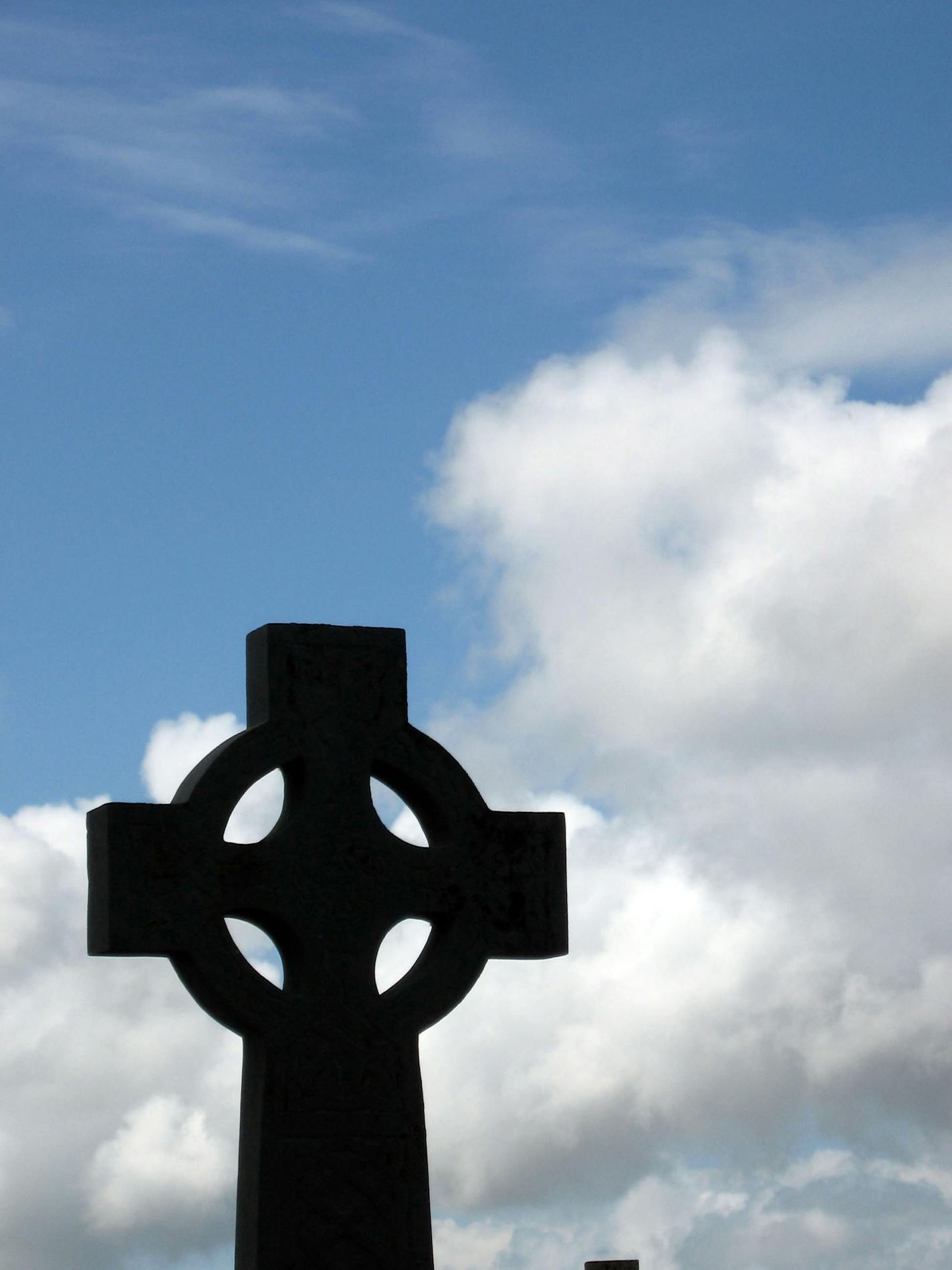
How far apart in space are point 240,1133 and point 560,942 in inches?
68.9

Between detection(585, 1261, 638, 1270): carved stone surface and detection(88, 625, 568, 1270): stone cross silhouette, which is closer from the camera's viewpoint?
detection(88, 625, 568, 1270): stone cross silhouette

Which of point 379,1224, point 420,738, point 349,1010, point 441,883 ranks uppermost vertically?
point 420,738

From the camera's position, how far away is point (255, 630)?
359 inches

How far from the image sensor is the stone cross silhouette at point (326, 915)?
8508 millimetres

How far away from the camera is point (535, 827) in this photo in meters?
9.38

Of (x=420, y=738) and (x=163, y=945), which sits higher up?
(x=420, y=738)

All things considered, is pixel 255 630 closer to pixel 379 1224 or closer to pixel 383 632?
pixel 383 632

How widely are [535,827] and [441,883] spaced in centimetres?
58

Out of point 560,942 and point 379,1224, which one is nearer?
point 379,1224

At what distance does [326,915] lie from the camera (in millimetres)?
8797

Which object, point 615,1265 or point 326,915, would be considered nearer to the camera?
point 326,915

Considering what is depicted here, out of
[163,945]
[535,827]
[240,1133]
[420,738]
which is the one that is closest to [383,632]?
[420,738]

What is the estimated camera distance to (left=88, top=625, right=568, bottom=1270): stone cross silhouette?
8.51 metres

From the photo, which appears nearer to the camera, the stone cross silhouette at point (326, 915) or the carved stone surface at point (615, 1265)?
the stone cross silhouette at point (326, 915)
